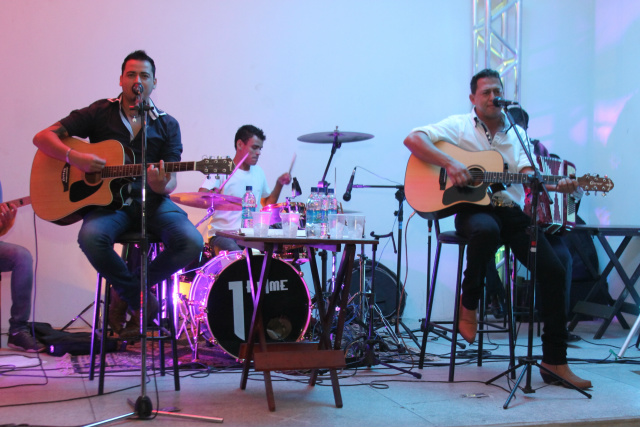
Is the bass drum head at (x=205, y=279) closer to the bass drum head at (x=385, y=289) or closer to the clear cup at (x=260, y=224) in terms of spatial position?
the clear cup at (x=260, y=224)

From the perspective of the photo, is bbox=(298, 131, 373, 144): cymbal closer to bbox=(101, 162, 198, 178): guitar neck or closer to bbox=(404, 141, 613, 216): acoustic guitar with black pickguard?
bbox=(404, 141, 613, 216): acoustic guitar with black pickguard

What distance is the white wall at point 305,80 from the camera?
4.96 meters

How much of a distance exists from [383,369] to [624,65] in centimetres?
416

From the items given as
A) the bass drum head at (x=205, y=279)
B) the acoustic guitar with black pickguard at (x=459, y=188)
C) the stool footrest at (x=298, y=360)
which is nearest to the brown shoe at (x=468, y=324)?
the acoustic guitar with black pickguard at (x=459, y=188)

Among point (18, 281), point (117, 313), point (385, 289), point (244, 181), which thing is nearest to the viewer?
point (117, 313)

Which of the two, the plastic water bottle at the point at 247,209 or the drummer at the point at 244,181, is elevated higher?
the drummer at the point at 244,181

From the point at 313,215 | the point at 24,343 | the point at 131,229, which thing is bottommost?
the point at 24,343

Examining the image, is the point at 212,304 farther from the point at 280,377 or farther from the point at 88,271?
the point at 88,271

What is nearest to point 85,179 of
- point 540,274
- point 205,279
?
point 205,279

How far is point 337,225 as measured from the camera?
2.85m

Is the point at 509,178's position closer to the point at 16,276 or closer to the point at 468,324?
the point at 468,324

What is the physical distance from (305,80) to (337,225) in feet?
10.0

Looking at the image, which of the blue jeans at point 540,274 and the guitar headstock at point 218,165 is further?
the blue jeans at point 540,274

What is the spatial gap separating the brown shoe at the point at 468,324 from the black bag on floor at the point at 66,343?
2382mm
